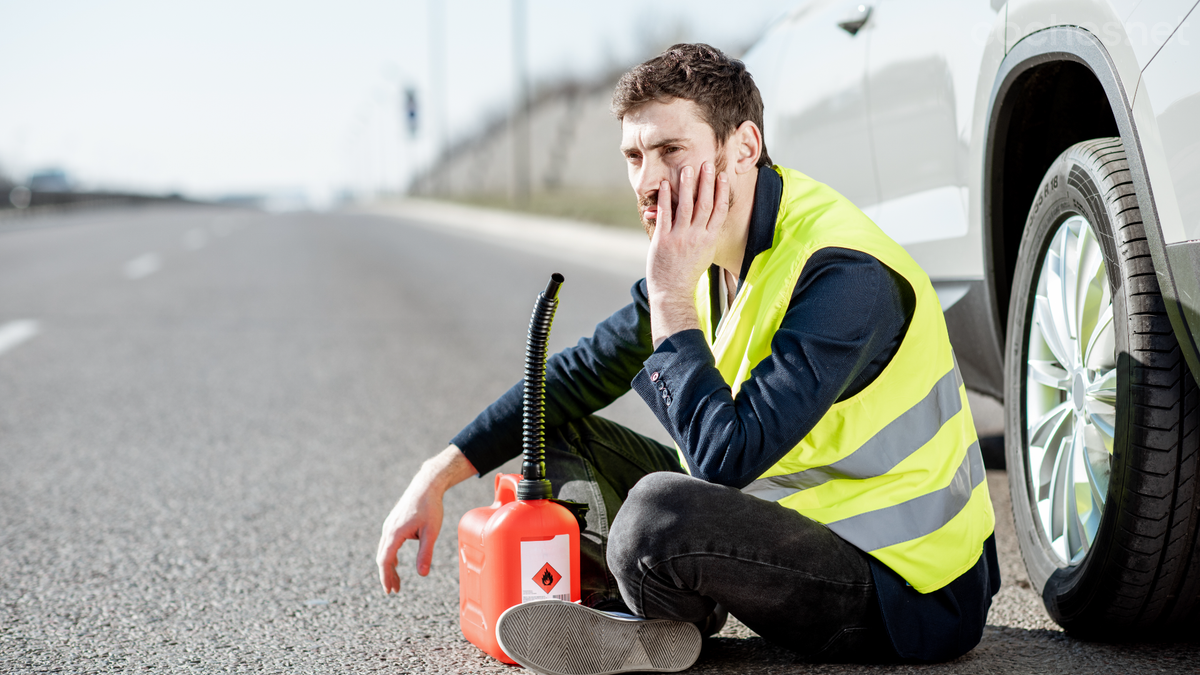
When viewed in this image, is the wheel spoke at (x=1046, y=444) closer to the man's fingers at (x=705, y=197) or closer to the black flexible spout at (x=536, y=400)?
the man's fingers at (x=705, y=197)

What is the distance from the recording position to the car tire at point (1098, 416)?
7.02ft

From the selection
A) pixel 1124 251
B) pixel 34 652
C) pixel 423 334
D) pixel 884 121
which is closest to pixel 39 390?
→ pixel 423 334

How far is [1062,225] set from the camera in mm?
2531

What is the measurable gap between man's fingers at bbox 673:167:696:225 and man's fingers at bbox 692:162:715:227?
0.05ft

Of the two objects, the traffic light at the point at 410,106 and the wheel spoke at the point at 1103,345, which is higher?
the traffic light at the point at 410,106

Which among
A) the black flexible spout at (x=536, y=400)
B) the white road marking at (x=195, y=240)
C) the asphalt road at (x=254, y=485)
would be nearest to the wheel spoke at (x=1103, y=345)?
the asphalt road at (x=254, y=485)

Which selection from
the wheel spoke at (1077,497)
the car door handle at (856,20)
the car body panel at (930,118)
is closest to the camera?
the wheel spoke at (1077,497)

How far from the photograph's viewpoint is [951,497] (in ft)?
7.42

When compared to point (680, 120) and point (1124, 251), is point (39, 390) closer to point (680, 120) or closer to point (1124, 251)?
point (680, 120)

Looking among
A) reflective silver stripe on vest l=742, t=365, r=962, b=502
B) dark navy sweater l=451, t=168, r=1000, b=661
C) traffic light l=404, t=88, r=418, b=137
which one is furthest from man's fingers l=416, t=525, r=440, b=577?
traffic light l=404, t=88, r=418, b=137

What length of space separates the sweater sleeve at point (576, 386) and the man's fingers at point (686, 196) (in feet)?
1.44

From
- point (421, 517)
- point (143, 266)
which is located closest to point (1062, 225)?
point (421, 517)

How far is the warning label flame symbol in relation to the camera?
2.33 metres

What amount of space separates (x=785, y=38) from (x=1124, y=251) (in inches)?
78.7
